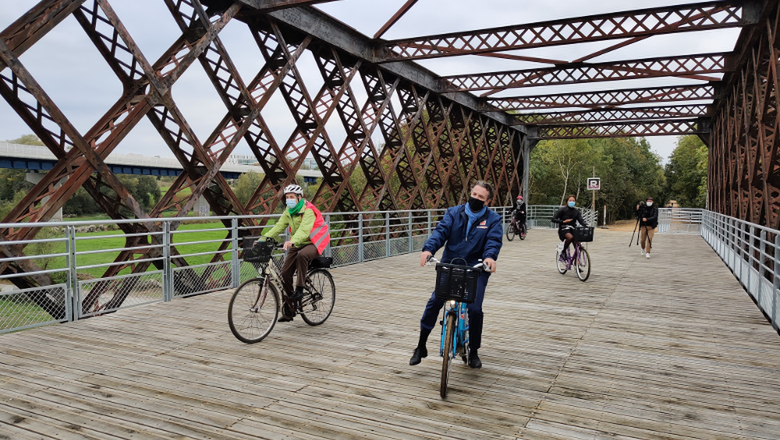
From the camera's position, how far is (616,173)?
223 feet

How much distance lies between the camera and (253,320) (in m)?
5.75

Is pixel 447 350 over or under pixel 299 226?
under

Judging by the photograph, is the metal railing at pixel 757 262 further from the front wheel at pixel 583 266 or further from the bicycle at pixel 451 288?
the bicycle at pixel 451 288

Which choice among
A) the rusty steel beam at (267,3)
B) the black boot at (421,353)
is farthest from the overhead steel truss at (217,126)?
the black boot at (421,353)

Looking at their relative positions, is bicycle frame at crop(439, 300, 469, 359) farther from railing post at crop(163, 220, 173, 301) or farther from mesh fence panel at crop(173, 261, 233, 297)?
mesh fence panel at crop(173, 261, 233, 297)

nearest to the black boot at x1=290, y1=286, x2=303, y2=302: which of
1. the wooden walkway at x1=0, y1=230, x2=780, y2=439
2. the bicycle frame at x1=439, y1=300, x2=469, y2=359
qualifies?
the wooden walkway at x1=0, y1=230, x2=780, y2=439

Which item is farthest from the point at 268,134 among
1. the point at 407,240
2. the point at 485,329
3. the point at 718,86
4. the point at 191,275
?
the point at 718,86

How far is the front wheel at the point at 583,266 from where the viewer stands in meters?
10.6

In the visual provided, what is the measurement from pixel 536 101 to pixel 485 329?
18684 mm

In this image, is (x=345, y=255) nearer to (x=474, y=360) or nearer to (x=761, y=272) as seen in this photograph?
(x=761, y=272)

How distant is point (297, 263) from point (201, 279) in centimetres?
331

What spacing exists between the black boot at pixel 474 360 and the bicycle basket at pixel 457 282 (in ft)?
3.25

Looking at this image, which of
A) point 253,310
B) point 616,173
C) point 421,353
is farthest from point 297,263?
point 616,173

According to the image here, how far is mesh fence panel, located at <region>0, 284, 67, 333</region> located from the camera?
5934 millimetres
